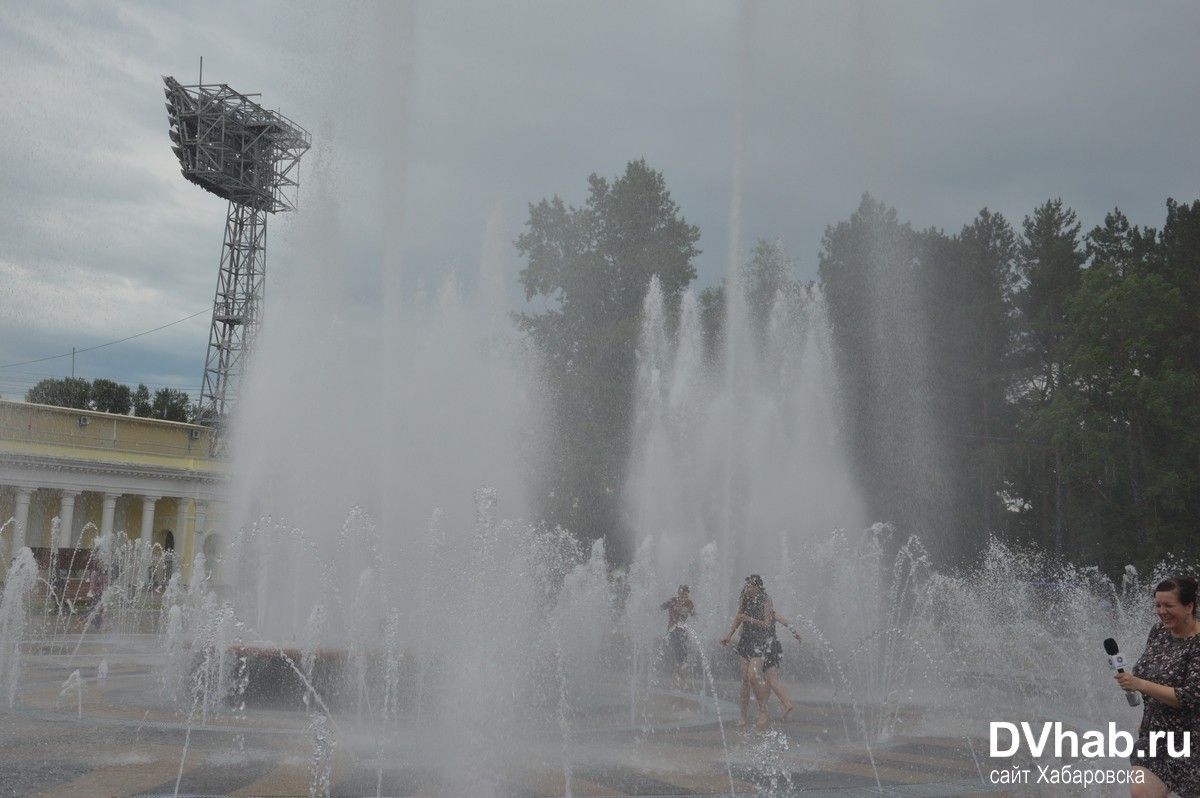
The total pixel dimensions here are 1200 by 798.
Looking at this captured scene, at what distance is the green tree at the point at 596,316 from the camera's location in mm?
33156

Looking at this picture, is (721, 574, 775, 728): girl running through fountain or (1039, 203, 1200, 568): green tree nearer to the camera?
(721, 574, 775, 728): girl running through fountain

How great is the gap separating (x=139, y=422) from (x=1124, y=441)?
40.8m

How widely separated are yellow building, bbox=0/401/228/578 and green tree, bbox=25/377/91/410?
1234 cm

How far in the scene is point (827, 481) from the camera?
82.7 feet

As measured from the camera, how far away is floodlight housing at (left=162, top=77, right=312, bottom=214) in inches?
1929

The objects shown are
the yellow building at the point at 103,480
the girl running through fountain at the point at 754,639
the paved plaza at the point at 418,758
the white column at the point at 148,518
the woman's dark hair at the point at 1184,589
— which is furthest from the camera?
the white column at the point at 148,518

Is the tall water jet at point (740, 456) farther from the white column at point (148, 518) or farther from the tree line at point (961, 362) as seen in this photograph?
the white column at point (148, 518)

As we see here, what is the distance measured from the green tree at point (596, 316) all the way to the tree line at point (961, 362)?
0.07m

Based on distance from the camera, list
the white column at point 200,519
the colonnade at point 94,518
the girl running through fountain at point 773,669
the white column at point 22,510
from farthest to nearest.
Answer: the white column at point 200,519 < the colonnade at point 94,518 < the white column at point 22,510 < the girl running through fountain at point 773,669

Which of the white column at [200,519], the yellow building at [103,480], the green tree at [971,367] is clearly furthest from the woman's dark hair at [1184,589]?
the white column at [200,519]

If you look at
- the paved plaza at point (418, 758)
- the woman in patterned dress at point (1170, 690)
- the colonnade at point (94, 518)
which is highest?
the colonnade at point (94, 518)

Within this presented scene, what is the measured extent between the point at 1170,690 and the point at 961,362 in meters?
34.0

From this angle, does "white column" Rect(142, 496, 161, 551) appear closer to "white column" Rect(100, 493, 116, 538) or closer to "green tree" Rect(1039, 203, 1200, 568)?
"white column" Rect(100, 493, 116, 538)

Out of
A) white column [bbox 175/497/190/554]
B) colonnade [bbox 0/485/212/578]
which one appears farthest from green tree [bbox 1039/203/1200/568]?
white column [bbox 175/497/190/554]
